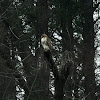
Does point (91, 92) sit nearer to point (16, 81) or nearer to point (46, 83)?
point (46, 83)

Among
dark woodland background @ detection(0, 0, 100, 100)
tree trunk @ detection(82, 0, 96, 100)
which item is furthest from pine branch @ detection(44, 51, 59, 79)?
tree trunk @ detection(82, 0, 96, 100)

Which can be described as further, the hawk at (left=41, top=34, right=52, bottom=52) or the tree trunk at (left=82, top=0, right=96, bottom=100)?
the tree trunk at (left=82, top=0, right=96, bottom=100)

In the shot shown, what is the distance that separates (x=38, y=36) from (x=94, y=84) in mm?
2874

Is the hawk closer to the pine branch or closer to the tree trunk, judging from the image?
the pine branch

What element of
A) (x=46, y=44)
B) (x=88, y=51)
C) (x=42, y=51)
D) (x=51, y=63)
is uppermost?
(x=88, y=51)

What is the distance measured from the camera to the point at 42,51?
11477 mm

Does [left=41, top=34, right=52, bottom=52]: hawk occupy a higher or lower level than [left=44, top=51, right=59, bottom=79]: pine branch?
higher

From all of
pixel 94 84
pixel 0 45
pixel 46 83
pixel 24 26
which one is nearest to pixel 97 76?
pixel 94 84

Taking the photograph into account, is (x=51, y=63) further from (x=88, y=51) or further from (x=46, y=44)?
(x=88, y=51)

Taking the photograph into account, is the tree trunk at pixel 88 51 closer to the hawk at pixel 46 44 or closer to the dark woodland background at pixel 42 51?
the dark woodland background at pixel 42 51

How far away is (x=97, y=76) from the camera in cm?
1473

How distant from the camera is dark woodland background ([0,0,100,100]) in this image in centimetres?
1145

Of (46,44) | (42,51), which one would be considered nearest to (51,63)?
(46,44)

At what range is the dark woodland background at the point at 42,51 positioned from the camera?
1145cm
